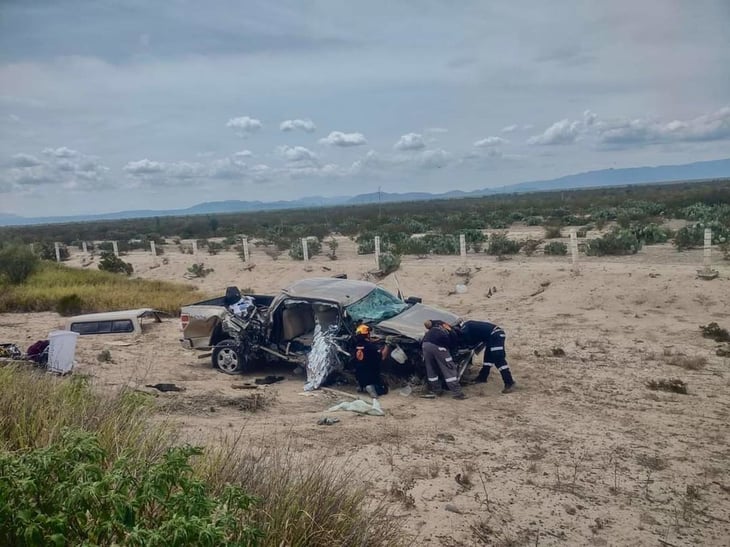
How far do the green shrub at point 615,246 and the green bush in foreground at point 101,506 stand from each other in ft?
62.7

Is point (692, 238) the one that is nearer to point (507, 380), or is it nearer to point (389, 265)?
point (389, 265)

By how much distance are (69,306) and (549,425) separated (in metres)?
13.2

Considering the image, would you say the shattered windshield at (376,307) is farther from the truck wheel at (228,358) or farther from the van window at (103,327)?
the van window at (103,327)

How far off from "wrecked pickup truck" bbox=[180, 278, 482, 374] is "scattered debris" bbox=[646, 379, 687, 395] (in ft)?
8.11

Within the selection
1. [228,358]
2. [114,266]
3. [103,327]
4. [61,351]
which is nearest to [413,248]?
[114,266]

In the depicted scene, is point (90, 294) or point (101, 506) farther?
point (90, 294)

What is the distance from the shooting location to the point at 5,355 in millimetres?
8688

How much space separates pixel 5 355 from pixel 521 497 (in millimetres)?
7682

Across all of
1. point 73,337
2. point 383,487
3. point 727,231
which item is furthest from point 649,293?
point 73,337

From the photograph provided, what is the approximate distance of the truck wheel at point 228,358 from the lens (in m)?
9.60

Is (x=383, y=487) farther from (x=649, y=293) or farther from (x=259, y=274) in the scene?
(x=259, y=274)

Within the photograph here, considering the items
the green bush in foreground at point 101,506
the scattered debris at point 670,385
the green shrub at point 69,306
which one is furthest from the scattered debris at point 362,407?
the green shrub at point 69,306

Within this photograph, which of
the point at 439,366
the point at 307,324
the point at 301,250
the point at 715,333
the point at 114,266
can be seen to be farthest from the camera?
the point at 301,250

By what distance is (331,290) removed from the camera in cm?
934
